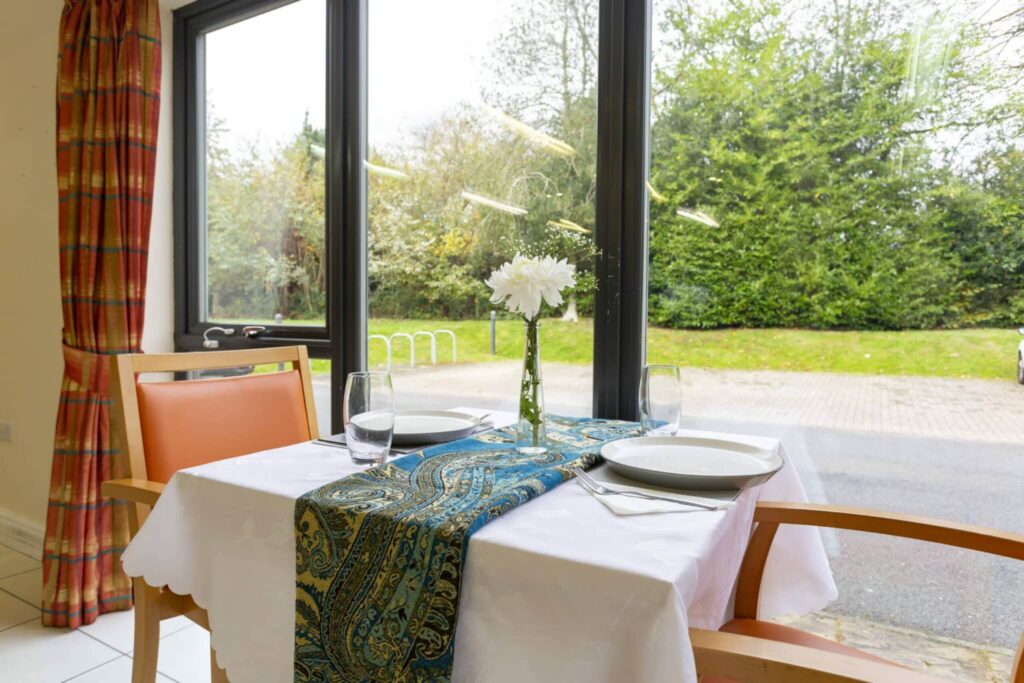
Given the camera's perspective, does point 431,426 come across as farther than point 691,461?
Yes

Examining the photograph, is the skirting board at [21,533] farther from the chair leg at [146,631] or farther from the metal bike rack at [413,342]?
the chair leg at [146,631]

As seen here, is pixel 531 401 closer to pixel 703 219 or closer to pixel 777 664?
pixel 777 664

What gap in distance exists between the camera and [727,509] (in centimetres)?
100

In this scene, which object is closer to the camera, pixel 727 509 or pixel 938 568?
pixel 727 509

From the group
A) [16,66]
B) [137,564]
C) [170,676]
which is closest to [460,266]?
[137,564]

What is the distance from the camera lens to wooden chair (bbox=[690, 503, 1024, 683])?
74 cm

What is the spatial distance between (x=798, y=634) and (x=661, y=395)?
499 millimetres

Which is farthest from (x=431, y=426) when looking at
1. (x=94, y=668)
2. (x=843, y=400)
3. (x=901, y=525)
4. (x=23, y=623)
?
(x=23, y=623)

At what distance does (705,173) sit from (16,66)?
10.1 feet

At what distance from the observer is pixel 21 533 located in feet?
9.78

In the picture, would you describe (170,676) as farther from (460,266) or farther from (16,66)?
(16,66)

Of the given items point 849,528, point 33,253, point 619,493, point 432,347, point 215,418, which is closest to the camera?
point 619,493

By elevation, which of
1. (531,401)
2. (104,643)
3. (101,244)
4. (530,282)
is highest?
(101,244)

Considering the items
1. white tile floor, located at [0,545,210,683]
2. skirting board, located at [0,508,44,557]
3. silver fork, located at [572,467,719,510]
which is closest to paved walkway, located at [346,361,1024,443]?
silver fork, located at [572,467,719,510]
